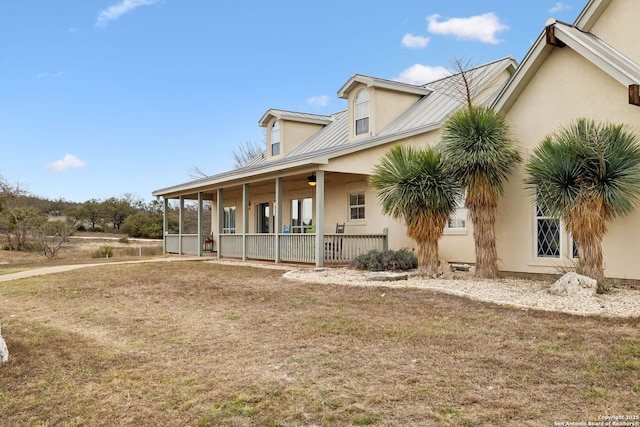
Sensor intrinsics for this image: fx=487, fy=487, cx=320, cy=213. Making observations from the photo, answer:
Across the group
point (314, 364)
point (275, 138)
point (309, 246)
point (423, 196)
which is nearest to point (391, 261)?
point (423, 196)

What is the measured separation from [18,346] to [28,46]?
1940cm

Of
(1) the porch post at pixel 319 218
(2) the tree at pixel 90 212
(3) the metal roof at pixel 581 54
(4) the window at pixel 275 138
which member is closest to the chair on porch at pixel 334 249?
(1) the porch post at pixel 319 218

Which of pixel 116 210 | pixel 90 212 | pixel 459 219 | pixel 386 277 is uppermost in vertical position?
pixel 116 210

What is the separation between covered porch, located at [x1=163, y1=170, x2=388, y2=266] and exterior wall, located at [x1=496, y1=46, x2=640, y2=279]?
4647mm

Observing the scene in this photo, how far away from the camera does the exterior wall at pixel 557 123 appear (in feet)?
31.2

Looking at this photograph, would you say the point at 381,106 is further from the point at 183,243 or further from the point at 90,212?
the point at 90,212

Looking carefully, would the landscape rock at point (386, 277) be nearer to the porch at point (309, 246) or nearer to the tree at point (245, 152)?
the porch at point (309, 246)

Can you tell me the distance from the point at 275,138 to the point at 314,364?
1792 cm

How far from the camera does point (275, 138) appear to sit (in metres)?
22.1

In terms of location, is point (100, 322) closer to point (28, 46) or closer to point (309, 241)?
point (309, 241)

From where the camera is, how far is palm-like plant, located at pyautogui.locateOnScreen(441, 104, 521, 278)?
34.3 ft

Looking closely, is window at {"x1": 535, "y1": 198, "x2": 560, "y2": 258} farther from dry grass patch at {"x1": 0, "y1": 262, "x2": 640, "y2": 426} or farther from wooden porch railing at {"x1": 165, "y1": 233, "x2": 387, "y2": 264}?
wooden porch railing at {"x1": 165, "y1": 233, "x2": 387, "y2": 264}

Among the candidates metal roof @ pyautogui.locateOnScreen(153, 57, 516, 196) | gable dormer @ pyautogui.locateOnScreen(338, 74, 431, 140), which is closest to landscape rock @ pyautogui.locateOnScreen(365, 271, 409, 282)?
metal roof @ pyautogui.locateOnScreen(153, 57, 516, 196)

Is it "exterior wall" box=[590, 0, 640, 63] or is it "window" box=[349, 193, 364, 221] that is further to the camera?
"window" box=[349, 193, 364, 221]
